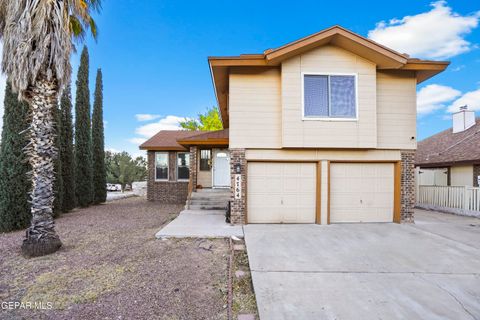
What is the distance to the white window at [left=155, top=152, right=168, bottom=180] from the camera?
1500 cm

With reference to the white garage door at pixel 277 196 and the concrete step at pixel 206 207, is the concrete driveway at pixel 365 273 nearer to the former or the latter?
the white garage door at pixel 277 196

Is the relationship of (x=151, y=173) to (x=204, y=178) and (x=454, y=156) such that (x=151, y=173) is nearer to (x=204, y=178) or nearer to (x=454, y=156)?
(x=204, y=178)

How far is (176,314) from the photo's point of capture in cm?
325

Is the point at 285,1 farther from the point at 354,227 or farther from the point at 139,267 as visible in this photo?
the point at 139,267

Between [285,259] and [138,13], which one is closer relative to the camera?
[285,259]

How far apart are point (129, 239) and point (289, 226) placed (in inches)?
184

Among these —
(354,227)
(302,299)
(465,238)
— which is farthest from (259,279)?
(465,238)

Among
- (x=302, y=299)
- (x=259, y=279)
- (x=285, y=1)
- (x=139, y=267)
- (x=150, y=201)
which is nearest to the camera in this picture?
(x=302, y=299)

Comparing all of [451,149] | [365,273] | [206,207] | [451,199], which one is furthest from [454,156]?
[206,207]

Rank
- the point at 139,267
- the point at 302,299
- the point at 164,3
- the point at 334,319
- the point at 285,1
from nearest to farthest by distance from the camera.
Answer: the point at 334,319 < the point at 302,299 < the point at 139,267 < the point at 285,1 < the point at 164,3

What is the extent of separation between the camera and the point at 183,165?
15016mm

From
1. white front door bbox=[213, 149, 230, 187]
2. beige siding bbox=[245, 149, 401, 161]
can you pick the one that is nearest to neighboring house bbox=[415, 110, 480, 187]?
beige siding bbox=[245, 149, 401, 161]

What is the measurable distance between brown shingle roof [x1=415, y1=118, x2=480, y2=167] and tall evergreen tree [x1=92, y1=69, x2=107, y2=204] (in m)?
18.5

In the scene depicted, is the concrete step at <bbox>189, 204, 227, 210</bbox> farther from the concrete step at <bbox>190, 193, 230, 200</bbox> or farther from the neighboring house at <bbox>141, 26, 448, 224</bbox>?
the neighboring house at <bbox>141, 26, 448, 224</bbox>
